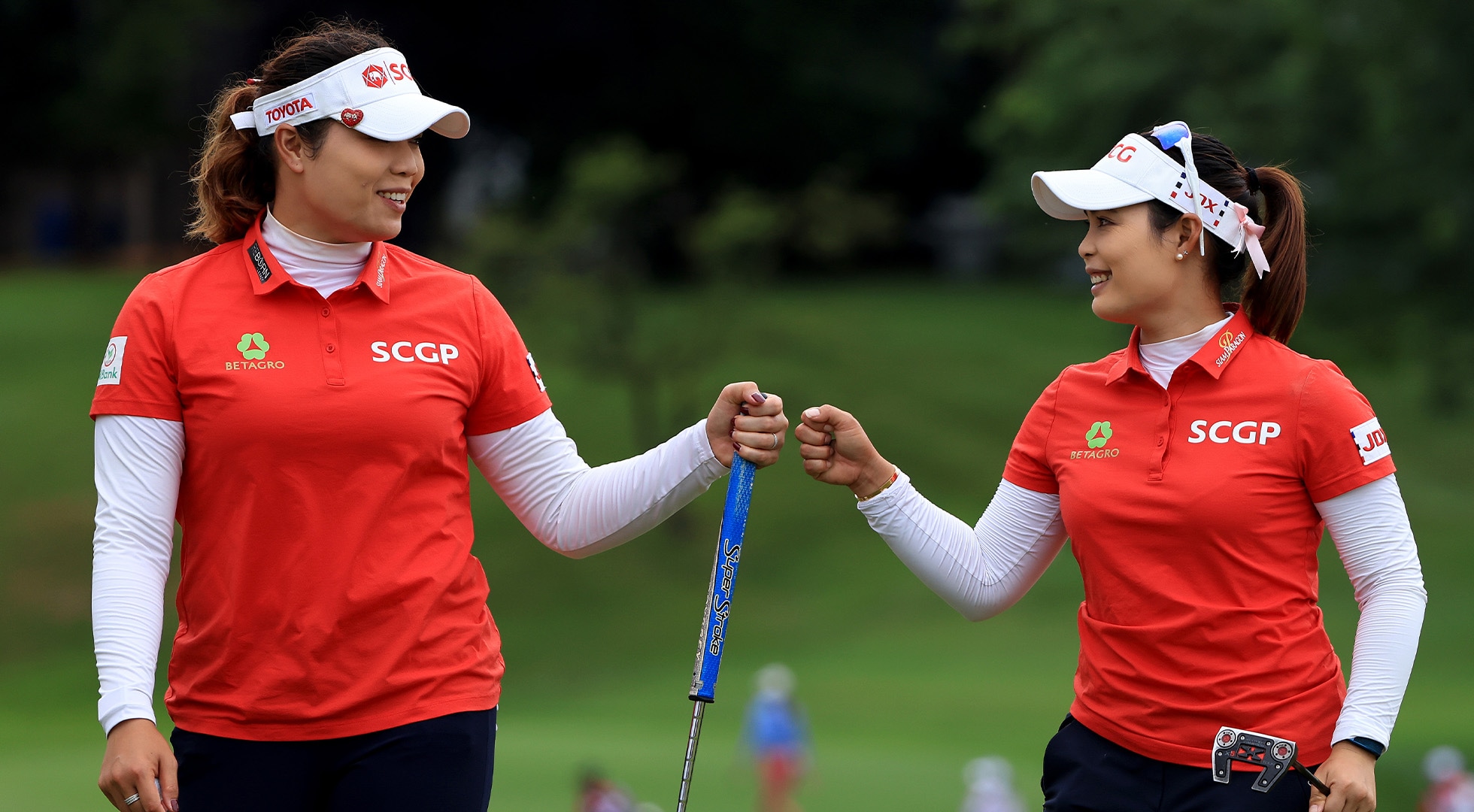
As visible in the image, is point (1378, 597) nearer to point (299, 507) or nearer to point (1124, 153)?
point (1124, 153)

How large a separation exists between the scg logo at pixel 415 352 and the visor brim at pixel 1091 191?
1.31 meters

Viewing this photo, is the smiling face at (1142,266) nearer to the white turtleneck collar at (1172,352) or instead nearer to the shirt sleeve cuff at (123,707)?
→ the white turtleneck collar at (1172,352)

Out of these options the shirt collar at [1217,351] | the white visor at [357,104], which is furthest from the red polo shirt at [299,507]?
the shirt collar at [1217,351]

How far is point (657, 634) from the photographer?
75.6ft

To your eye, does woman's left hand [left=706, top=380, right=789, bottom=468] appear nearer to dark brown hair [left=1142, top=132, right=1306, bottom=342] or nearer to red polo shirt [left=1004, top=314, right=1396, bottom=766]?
red polo shirt [left=1004, top=314, right=1396, bottom=766]

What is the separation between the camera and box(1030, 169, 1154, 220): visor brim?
3.74m

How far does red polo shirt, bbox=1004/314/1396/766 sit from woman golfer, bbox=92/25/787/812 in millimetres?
1340

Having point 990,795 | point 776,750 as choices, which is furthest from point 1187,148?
point 776,750

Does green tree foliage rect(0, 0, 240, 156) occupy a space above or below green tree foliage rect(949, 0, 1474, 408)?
above

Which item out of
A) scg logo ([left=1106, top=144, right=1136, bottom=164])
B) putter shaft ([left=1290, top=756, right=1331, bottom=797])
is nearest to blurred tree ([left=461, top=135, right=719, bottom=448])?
scg logo ([left=1106, top=144, right=1136, bottom=164])

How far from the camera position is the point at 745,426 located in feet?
13.1

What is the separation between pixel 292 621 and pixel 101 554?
398mm

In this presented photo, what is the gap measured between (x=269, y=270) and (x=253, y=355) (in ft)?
0.69

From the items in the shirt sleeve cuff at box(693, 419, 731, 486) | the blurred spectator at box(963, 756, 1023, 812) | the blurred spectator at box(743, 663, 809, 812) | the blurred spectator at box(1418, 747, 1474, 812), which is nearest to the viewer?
the shirt sleeve cuff at box(693, 419, 731, 486)
